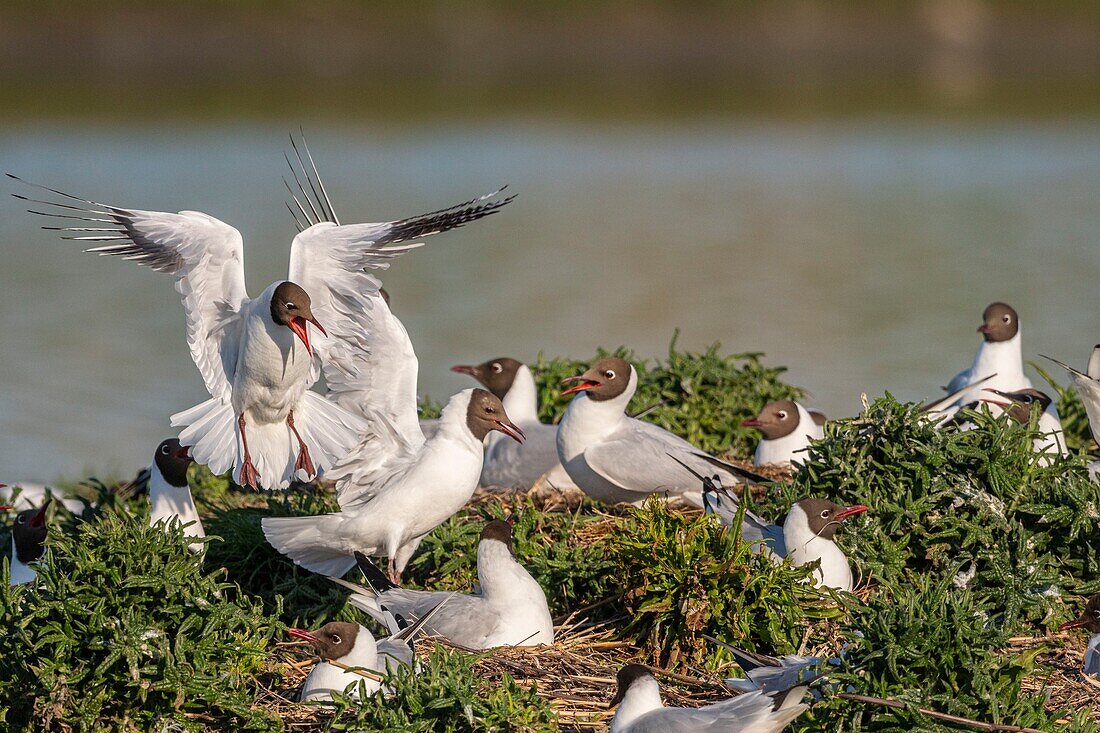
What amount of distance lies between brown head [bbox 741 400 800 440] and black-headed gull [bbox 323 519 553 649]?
2.86m

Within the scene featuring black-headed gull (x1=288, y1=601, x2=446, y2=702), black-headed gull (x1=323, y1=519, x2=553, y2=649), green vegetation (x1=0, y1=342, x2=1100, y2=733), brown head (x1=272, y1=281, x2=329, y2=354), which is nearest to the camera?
green vegetation (x1=0, y1=342, x2=1100, y2=733)

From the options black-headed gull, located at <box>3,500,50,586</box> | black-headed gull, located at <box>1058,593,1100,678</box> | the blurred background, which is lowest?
the blurred background

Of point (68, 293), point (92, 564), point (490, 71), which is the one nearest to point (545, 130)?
point (490, 71)

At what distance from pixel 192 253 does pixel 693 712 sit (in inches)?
123

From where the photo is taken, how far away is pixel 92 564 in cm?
498

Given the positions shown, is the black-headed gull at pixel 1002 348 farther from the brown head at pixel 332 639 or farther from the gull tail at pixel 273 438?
the brown head at pixel 332 639

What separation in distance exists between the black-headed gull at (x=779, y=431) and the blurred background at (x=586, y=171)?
3.73m

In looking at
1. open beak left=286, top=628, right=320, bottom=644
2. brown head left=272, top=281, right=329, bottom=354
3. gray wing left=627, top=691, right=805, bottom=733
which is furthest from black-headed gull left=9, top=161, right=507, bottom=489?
gray wing left=627, top=691, right=805, bottom=733

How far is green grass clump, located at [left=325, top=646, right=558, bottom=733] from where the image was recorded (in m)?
4.54

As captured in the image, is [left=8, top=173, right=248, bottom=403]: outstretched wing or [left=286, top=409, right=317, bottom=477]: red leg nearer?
[left=8, top=173, right=248, bottom=403]: outstretched wing

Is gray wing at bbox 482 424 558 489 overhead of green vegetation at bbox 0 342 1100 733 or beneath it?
beneath

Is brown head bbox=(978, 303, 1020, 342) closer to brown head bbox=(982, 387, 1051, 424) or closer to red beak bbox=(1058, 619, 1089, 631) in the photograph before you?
brown head bbox=(982, 387, 1051, 424)

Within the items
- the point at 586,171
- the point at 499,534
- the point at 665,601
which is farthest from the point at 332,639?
the point at 586,171

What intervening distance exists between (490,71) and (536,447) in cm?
2522
